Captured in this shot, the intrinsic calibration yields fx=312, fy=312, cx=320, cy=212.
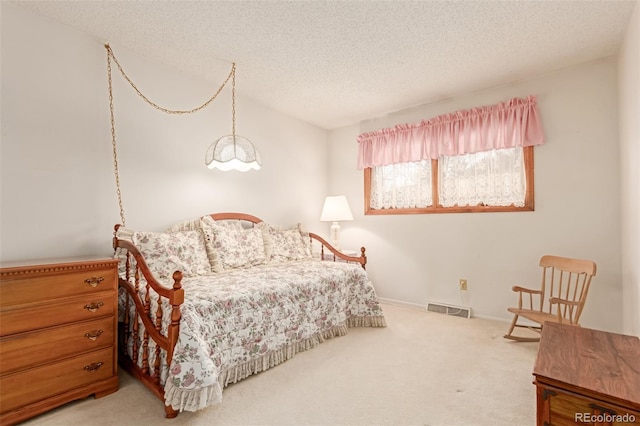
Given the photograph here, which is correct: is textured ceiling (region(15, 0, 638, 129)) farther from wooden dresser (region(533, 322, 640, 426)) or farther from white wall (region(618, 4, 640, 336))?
wooden dresser (region(533, 322, 640, 426))

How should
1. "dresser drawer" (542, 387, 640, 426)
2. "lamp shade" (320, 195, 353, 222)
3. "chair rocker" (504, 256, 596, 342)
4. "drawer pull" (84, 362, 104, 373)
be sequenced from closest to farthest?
"dresser drawer" (542, 387, 640, 426) → "drawer pull" (84, 362, 104, 373) → "chair rocker" (504, 256, 596, 342) → "lamp shade" (320, 195, 353, 222)

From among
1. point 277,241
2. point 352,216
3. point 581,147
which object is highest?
point 581,147

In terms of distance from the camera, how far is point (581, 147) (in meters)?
2.79

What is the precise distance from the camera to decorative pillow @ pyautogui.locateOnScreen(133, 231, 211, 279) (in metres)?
2.32

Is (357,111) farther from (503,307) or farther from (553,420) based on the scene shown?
(553,420)

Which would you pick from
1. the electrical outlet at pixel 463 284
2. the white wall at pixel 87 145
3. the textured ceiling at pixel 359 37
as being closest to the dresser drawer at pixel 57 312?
the white wall at pixel 87 145

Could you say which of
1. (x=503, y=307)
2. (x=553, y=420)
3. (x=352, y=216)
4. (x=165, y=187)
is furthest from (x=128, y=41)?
(x=503, y=307)

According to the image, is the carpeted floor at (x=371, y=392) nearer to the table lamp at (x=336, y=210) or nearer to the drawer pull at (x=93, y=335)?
the drawer pull at (x=93, y=335)

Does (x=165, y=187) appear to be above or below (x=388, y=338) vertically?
above

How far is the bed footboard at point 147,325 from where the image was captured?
162 cm

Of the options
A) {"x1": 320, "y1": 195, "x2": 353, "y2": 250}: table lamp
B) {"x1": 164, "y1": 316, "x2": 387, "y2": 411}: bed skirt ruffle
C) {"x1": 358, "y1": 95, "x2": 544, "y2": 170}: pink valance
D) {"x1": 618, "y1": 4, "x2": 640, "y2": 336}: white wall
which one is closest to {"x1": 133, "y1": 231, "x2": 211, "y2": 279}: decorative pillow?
{"x1": 164, "y1": 316, "x2": 387, "y2": 411}: bed skirt ruffle

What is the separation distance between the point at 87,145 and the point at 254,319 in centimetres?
180

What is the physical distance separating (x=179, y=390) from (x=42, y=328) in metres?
0.81

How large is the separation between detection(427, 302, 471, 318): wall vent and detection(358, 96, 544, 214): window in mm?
1054
